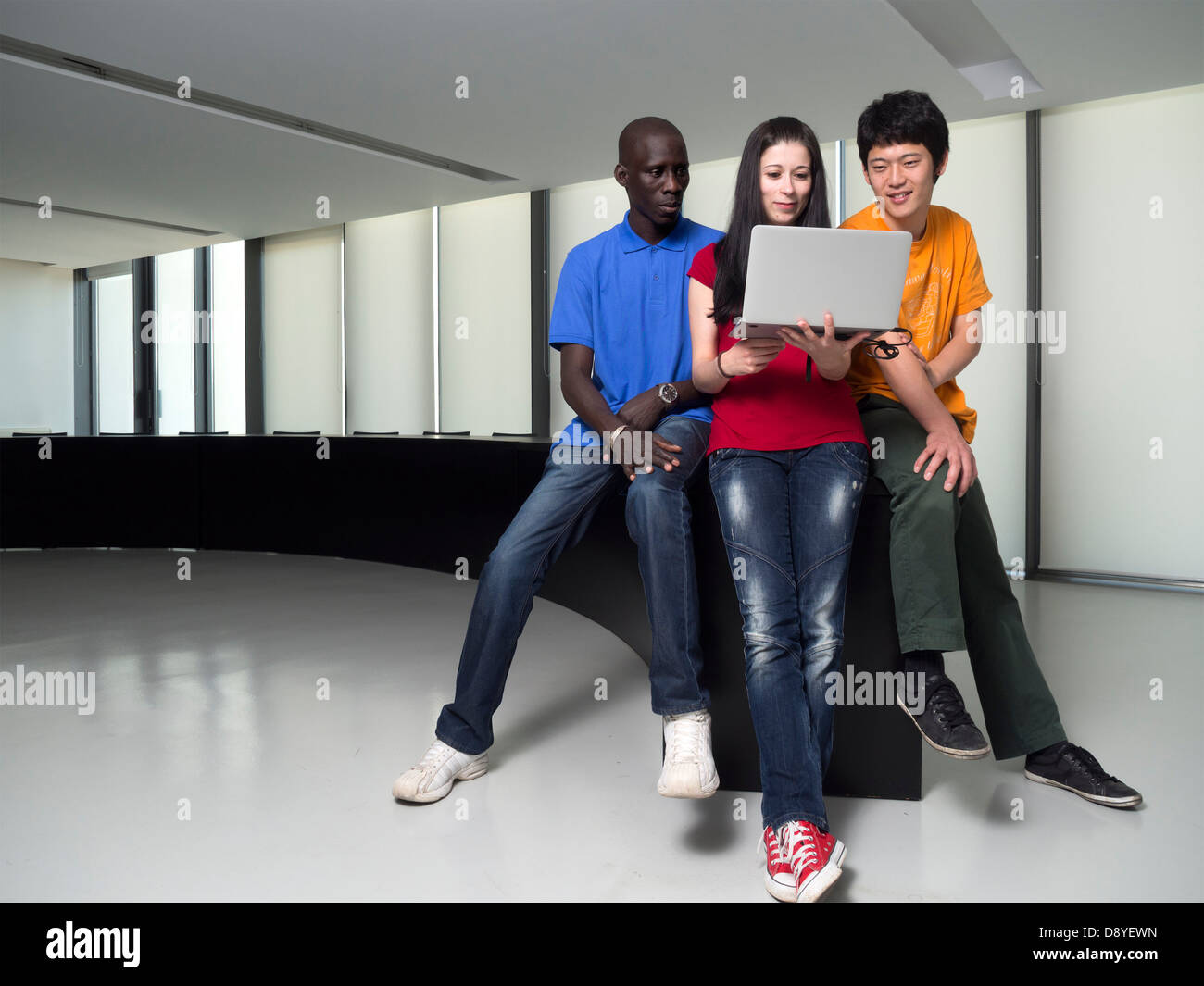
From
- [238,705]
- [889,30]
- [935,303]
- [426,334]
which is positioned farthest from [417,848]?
→ [426,334]

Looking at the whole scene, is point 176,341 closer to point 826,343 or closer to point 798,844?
point 826,343

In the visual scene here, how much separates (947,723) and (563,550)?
85 centimetres

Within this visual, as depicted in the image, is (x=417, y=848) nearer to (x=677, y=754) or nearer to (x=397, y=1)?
(x=677, y=754)

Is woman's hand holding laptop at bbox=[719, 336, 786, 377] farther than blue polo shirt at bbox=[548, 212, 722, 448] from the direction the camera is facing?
No

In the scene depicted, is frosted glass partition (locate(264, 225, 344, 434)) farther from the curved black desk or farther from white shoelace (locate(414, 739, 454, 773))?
white shoelace (locate(414, 739, 454, 773))

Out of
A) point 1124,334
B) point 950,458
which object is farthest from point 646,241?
point 1124,334

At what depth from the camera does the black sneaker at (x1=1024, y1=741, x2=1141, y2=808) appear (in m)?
1.98

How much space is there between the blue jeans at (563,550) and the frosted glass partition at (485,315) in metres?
5.21

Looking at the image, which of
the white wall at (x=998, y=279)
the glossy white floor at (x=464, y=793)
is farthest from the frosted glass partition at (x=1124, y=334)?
the glossy white floor at (x=464, y=793)

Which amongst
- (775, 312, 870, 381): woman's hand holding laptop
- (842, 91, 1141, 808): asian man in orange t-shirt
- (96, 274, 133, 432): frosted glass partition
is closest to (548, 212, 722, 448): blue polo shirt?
(842, 91, 1141, 808): asian man in orange t-shirt

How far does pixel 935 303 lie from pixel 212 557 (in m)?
4.89

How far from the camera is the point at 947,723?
1874mm

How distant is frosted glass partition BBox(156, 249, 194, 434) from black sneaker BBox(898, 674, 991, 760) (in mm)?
9296
